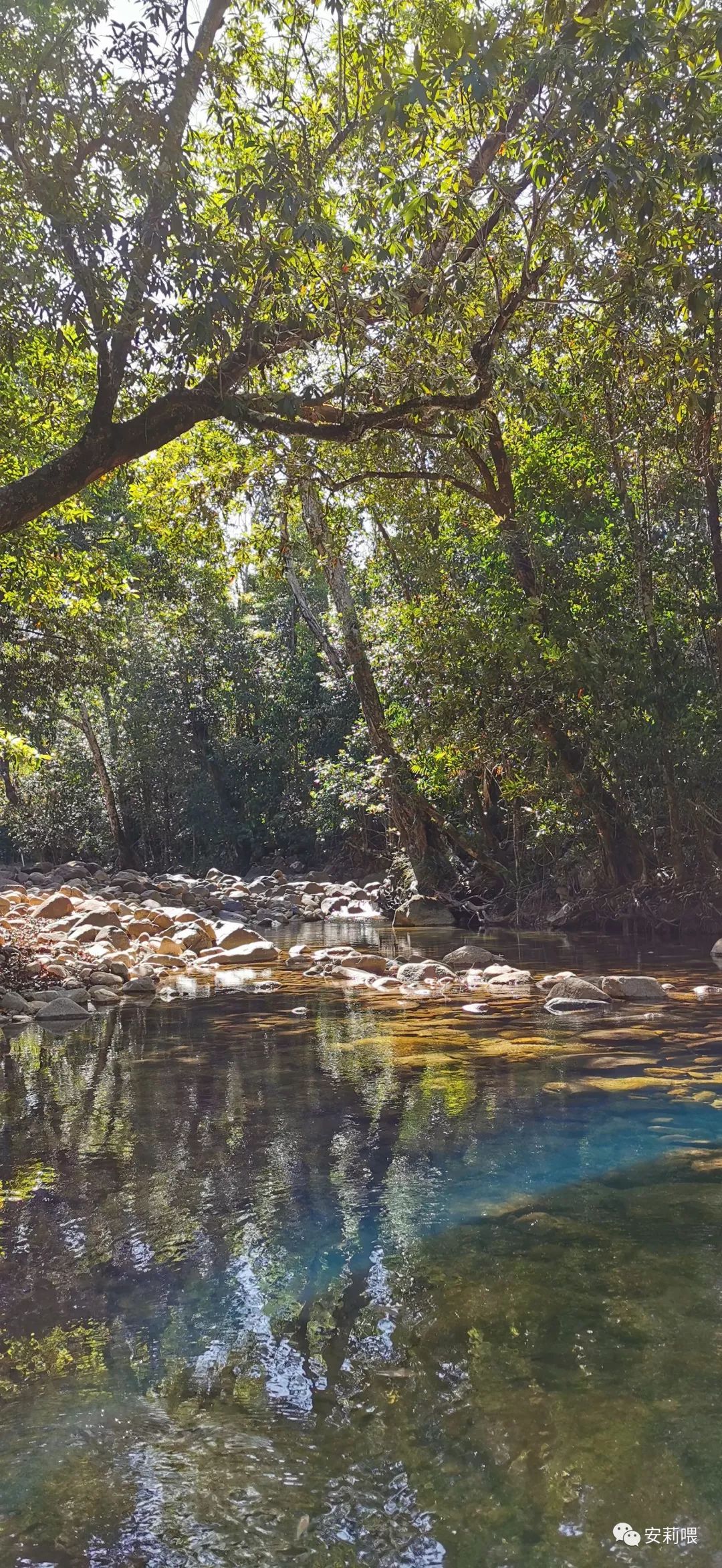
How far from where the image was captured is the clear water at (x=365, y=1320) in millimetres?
1702

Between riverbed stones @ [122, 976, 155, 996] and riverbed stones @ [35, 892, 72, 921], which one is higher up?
riverbed stones @ [35, 892, 72, 921]

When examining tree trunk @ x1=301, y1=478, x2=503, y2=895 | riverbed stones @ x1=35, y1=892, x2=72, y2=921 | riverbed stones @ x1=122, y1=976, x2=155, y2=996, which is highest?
tree trunk @ x1=301, y1=478, x2=503, y2=895

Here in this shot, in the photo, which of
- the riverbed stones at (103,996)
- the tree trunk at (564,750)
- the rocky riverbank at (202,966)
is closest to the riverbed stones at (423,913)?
the rocky riverbank at (202,966)

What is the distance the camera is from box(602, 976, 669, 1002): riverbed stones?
284 inches

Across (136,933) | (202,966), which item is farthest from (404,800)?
(202,966)

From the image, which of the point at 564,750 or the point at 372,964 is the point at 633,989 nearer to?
the point at 372,964

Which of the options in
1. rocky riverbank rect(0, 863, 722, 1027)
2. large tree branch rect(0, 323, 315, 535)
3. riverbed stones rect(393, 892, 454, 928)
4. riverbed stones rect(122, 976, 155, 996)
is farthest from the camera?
riverbed stones rect(393, 892, 454, 928)

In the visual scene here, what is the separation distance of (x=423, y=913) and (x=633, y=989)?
7943mm

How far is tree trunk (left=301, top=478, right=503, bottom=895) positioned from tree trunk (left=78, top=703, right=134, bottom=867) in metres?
10.9

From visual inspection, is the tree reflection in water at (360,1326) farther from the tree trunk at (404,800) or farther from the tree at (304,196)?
the tree trunk at (404,800)

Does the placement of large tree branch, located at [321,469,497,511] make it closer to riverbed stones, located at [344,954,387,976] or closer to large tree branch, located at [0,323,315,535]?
large tree branch, located at [0,323,315,535]

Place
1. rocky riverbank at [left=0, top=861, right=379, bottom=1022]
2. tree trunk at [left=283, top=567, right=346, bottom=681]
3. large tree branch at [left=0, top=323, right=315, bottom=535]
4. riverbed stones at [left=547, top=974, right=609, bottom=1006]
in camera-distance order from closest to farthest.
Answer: large tree branch at [left=0, top=323, right=315, bottom=535], riverbed stones at [left=547, top=974, right=609, bottom=1006], rocky riverbank at [left=0, top=861, right=379, bottom=1022], tree trunk at [left=283, top=567, right=346, bottom=681]

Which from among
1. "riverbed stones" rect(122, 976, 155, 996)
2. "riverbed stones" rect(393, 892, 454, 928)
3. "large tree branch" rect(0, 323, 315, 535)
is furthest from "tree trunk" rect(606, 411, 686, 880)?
"riverbed stones" rect(122, 976, 155, 996)

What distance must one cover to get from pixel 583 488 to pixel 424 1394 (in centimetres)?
1071
